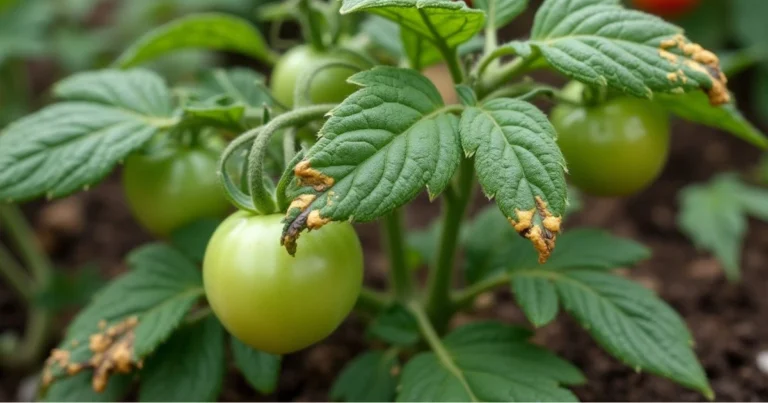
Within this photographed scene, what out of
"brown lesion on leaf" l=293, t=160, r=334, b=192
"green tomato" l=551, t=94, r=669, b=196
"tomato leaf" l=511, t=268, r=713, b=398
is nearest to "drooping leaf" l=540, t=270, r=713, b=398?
"tomato leaf" l=511, t=268, r=713, b=398

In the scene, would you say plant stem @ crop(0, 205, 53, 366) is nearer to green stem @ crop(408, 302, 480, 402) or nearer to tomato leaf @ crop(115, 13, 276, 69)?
tomato leaf @ crop(115, 13, 276, 69)

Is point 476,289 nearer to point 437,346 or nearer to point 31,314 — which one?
point 437,346

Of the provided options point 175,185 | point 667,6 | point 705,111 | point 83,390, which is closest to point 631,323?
point 705,111

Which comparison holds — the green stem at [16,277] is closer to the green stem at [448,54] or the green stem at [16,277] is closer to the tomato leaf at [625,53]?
the green stem at [448,54]

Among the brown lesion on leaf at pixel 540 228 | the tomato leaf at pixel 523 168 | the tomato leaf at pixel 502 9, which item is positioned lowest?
Result: the brown lesion on leaf at pixel 540 228

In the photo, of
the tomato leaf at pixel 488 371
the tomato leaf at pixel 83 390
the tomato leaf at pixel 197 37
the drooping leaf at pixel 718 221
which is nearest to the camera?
the tomato leaf at pixel 488 371

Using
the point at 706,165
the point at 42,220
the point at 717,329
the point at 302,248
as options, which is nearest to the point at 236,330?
the point at 302,248

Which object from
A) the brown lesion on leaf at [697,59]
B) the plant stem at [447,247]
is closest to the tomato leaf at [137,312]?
the plant stem at [447,247]
